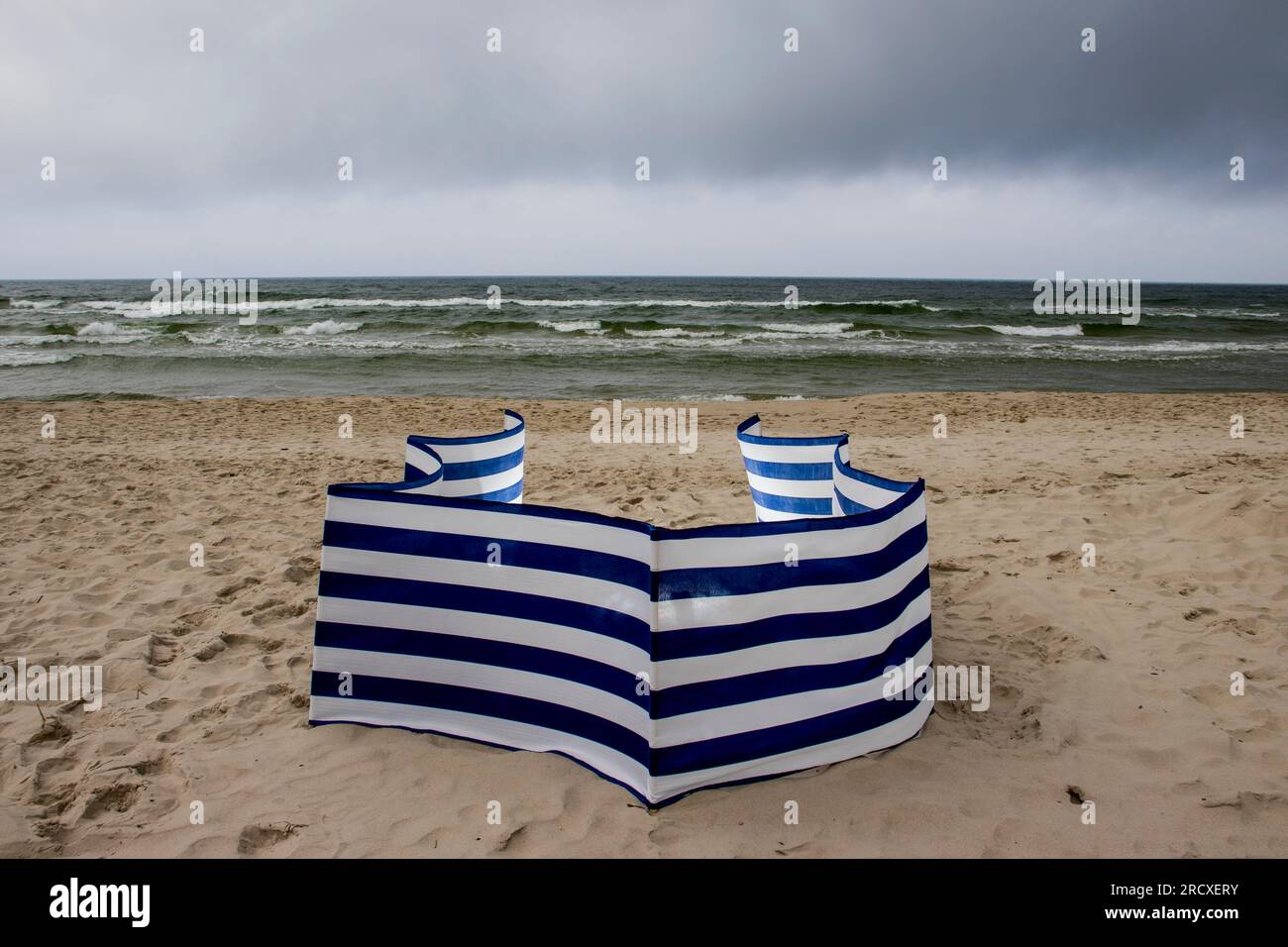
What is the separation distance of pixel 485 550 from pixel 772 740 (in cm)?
141

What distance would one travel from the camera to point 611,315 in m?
35.2

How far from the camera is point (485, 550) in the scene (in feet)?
10.6

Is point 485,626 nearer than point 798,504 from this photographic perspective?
Yes

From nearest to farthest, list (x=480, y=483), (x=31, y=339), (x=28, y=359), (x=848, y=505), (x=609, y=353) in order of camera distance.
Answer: (x=848, y=505) → (x=480, y=483) → (x=28, y=359) → (x=609, y=353) → (x=31, y=339)

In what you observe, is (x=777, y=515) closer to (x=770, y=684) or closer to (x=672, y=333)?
(x=770, y=684)

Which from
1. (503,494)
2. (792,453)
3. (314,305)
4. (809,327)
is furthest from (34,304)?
(792,453)

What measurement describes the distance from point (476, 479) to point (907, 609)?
2754mm

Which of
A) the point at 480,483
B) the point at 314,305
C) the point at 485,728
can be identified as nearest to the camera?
the point at 485,728

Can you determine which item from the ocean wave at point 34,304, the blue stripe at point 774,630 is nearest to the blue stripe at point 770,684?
the blue stripe at point 774,630

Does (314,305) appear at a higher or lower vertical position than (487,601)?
higher

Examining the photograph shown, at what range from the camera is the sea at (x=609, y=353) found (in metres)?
17.0
